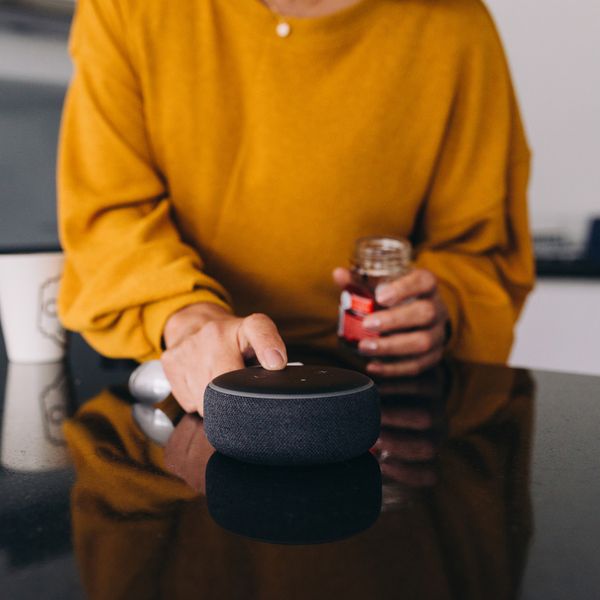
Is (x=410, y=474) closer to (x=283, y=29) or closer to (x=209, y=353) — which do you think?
(x=209, y=353)

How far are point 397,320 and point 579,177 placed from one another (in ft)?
5.11

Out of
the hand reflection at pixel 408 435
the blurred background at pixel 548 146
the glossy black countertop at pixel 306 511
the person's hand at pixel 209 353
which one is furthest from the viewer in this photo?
the blurred background at pixel 548 146

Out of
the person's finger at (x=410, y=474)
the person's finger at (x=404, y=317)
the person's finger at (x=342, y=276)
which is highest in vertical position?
the person's finger at (x=410, y=474)

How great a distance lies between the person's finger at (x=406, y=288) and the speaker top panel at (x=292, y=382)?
29cm

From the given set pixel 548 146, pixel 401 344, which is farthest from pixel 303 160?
pixel 548 146

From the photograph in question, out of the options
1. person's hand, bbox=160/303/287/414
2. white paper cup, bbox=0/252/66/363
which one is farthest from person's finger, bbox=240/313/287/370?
white paper cup, bbox=0/252/66/363

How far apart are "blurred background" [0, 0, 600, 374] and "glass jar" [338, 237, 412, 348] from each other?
2.24 ft

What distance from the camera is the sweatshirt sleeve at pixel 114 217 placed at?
717mm

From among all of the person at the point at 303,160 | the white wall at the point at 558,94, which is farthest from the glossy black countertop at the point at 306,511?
the white wall at the point at 558,94

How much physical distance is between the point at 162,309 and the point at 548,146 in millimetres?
1742

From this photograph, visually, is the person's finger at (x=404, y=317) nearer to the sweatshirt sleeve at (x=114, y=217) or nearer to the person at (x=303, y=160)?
the person at (x=303, y=160)

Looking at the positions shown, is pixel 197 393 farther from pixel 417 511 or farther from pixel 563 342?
pixel 563 342

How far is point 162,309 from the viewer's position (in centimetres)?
71

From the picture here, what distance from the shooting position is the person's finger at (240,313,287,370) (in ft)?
1.63
